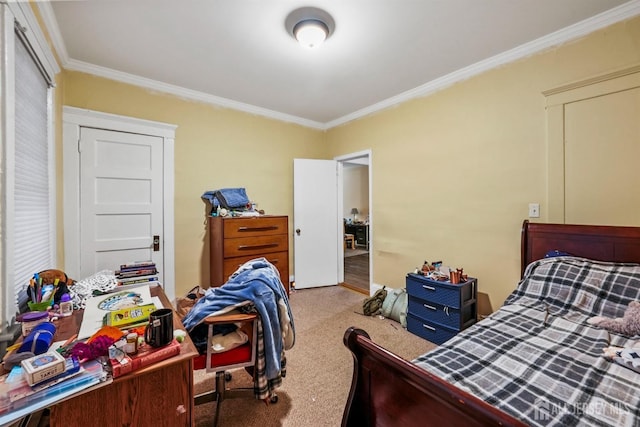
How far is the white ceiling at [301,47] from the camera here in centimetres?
179

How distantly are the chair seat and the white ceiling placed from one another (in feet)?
7.05

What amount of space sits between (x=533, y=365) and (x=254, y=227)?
255cm

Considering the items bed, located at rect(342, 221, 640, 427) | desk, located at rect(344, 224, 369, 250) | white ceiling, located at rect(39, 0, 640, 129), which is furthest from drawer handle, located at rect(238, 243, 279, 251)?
desk, located at rect(344, 224, 369, 250)

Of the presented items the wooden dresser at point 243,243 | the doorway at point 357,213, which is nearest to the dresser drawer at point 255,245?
the wooden dresser at point 243,243

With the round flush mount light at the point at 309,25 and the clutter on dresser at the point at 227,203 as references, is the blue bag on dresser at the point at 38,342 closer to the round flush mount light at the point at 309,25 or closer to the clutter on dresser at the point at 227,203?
the clutter on dresser at the point at 227,203

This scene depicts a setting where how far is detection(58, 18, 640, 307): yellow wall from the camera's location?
2230mm

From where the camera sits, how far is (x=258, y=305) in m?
1.40

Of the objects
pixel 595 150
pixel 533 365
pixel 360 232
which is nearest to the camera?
pixel 533 365

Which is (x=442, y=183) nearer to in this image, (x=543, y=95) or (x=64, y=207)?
(x=543, y=95)

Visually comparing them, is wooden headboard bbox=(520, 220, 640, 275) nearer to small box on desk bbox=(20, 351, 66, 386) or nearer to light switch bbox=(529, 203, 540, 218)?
light switch bbox=(529, 203, 540, 218)

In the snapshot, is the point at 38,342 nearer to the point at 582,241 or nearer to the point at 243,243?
→ the point at 243,243

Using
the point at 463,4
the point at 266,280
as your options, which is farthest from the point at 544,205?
the point at 266,280

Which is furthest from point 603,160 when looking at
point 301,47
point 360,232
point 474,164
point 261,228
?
point 360,232

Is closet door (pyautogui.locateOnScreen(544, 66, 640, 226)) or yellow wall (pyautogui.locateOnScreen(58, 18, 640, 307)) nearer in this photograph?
closet door (pyautogui.locateOnScreen(544, 66, 640, 226))
